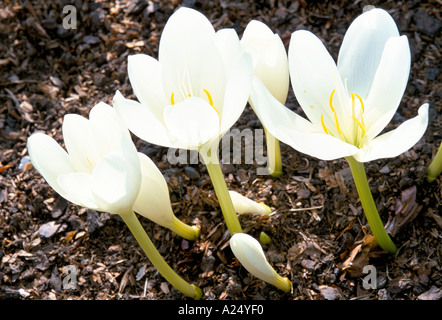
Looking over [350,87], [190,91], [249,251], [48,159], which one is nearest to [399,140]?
[350,87]

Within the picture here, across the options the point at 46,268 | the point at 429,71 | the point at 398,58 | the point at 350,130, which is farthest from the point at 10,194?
the point at 429,71

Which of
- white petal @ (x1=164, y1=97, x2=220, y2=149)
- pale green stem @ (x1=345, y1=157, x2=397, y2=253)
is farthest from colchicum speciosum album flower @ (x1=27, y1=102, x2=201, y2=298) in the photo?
pale green stem @ (x1=345, y1=157, x2=397, y2=253)

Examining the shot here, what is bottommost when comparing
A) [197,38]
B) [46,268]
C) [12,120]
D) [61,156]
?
[46,268]

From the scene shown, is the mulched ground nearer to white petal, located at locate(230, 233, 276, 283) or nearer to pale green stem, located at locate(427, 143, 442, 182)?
pale green stem, located at locate(427, 143, 442, 182)

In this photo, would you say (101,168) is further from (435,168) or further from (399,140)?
(435,168)

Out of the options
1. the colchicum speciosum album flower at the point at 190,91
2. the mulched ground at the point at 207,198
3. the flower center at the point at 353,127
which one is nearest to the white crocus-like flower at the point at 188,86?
the colchicum speciosum album flower at the point at 190,91

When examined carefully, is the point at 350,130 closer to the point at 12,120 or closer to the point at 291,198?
the point at 291,198
